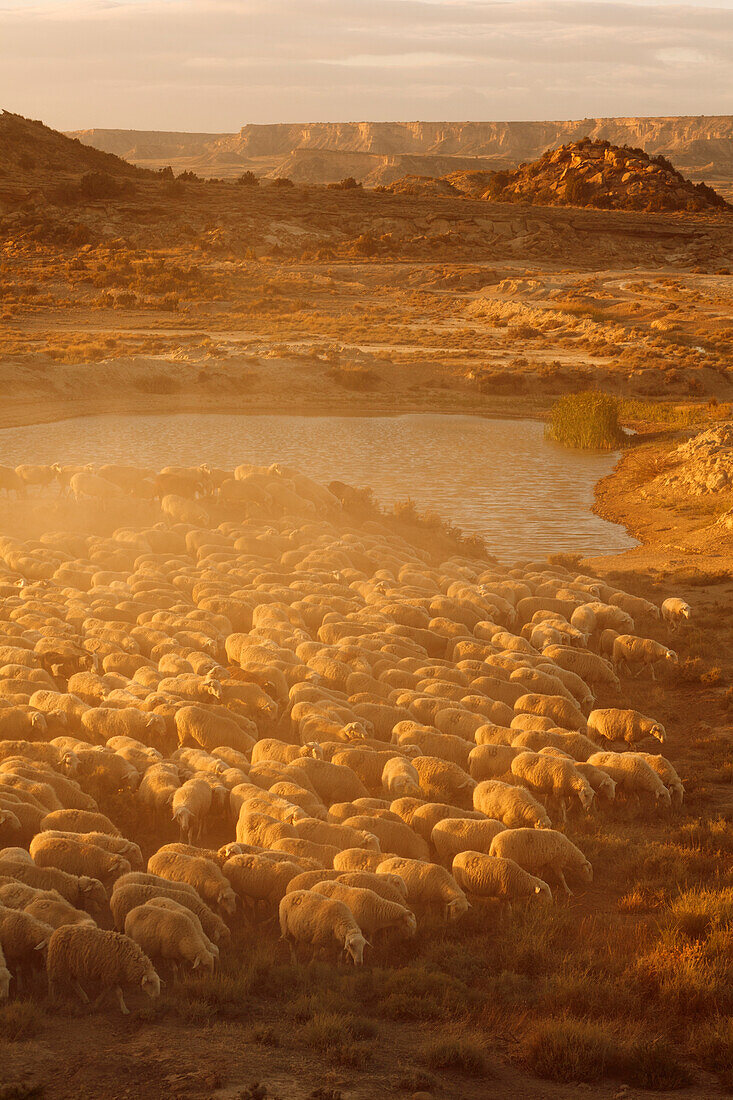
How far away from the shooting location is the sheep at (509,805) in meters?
10.5

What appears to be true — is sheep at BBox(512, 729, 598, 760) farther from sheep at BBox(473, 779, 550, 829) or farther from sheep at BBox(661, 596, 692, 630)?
sheep at BBox(661, 596, 692, 630)

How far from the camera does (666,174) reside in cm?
10838

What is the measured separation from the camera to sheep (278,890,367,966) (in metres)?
8.41

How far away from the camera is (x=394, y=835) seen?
10055 mm

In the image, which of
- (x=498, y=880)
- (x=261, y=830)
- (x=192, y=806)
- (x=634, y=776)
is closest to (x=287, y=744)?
(x=192, y=806)

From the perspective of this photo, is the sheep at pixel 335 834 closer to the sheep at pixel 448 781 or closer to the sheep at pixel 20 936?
the sheep at pixel 448 781

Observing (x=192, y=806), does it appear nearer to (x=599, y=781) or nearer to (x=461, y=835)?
(x=461, y=835)

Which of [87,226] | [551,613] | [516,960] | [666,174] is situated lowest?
[516,960]

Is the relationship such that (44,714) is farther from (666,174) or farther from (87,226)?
(666,174)

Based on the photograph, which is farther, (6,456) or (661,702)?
(6,456)

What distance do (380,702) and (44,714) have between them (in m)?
4.21

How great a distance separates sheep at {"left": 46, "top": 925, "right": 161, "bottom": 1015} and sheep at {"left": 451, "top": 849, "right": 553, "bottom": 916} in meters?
3.11

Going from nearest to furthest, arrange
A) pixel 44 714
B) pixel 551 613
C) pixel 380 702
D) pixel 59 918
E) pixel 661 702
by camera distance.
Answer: pixel 59 918
pixel 44 714
pixel 380 702
pixel 661 702
pixel 551 613

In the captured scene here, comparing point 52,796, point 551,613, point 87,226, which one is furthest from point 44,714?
point 87,226
